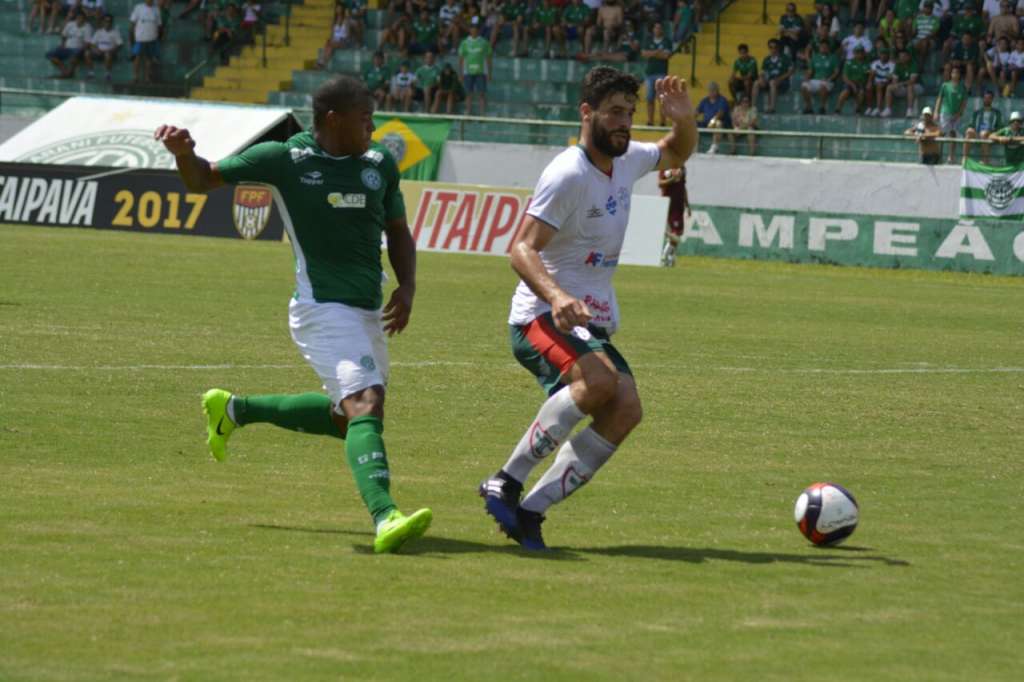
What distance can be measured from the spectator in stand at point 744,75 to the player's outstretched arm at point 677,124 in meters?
28.7

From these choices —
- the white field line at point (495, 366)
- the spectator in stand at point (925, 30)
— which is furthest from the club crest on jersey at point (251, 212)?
the white field line at point (495, 366)

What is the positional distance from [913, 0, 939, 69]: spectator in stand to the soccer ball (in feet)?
94.3

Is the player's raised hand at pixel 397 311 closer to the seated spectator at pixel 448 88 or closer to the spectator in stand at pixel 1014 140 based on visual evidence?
the spectator in stand at pixel 1014 140

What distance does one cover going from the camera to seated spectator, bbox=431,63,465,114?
130ft

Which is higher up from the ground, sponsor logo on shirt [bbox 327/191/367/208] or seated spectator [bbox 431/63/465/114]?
sponsor logo on shirt [bbox 327/191/367/208]

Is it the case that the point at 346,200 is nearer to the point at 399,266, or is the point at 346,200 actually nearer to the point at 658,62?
the point at 399,266

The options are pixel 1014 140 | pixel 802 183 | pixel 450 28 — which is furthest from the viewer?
pixel 450 28

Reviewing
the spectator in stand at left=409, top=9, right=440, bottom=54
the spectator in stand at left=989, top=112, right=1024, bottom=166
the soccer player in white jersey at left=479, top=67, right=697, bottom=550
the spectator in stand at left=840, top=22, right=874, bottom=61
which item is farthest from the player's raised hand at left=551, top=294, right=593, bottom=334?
the spectator in stand at left=409, top=9, right=440, bottom=54

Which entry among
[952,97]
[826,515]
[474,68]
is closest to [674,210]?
[952,97]

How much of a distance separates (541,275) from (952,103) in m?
27.1

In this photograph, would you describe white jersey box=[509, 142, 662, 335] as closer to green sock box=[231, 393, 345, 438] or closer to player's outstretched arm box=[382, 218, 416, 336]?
player's outstretched arm box=[382, 218, 416, 336]

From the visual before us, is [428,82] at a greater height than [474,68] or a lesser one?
lesser

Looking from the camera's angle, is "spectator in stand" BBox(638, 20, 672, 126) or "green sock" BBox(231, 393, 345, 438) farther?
"spectator in stand" BBox(638, 20, 672, 126)

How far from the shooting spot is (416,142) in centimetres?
3628
